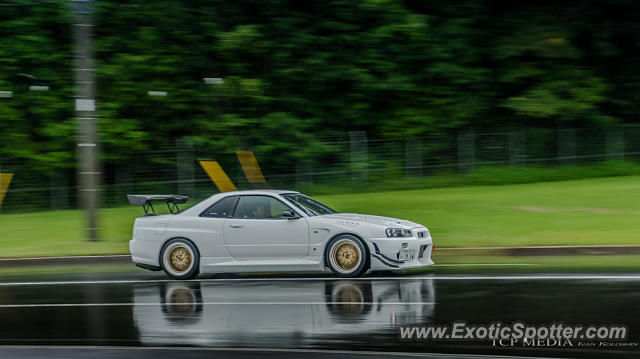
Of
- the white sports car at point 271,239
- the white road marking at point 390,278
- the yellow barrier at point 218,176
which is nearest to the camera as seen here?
the white road marking at point 390,278

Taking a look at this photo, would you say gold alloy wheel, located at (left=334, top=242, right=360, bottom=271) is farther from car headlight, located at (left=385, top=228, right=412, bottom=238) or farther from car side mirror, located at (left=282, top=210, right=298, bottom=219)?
car side mirror, located at (left=282, top=210, right=298, bottom=219)

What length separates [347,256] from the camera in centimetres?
1204

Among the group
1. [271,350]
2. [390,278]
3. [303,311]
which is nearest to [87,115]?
[390,278]

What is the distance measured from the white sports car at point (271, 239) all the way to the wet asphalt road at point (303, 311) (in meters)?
0.31

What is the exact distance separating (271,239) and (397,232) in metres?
1.94

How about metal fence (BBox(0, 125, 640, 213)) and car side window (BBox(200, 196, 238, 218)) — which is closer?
car side window (BBox(200, 196, 238, 218))

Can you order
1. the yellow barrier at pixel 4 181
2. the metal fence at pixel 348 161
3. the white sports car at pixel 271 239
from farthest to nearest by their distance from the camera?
1. the metal fence at pixel 348 161
2. the yellow barrier at pixel 4 181
3. the white sports car at pixel 271 239

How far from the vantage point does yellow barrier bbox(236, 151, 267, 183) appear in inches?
1161

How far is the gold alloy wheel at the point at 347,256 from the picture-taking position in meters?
12.0

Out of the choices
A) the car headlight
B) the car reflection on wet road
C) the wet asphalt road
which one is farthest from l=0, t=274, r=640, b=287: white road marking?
the car headlight

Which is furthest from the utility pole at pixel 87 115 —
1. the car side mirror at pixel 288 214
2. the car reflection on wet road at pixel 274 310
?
the car side mirror at pixel 288 214

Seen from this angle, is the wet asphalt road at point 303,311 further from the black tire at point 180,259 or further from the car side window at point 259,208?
the car side window at point 259,208

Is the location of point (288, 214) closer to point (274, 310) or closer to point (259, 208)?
point (259, 208)

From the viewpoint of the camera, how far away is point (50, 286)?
12656 mm
